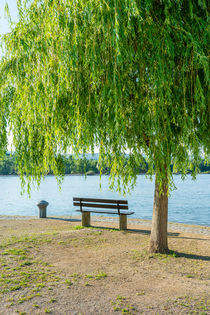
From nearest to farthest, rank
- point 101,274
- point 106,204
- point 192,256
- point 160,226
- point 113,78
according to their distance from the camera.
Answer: point 113,78
point 101,274
point 192,256
point 160,226
point 106,204

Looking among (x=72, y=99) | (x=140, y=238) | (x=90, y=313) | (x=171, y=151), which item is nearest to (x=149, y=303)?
(x=90, y=313)

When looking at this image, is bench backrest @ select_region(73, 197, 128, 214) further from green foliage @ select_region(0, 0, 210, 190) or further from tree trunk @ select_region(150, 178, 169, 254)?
green foliage @ select_region(0, 0, 210, 190)

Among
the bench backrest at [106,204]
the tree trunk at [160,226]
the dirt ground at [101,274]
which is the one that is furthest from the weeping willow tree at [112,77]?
the bench backrest at [106,204]

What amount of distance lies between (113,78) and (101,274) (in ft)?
12.3

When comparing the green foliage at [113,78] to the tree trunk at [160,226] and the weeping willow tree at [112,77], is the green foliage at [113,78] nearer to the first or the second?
the weeping willow tree at [112,77]

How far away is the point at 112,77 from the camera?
457cm

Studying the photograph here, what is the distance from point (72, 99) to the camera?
195 inches

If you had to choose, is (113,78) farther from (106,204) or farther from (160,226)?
(106,204)

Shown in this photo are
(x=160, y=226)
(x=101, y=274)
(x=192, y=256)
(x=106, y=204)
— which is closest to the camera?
(x=101, y=274)

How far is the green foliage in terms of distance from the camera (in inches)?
180

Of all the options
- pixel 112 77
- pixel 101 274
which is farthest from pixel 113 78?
pixel 101 274

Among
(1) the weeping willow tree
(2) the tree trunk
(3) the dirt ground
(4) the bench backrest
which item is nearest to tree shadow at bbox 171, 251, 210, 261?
(3) the dirt ground

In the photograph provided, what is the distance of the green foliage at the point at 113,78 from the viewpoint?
15.0ft

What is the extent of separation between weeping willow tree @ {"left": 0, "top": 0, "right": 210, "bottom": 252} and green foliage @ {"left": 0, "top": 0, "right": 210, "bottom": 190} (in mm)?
17
